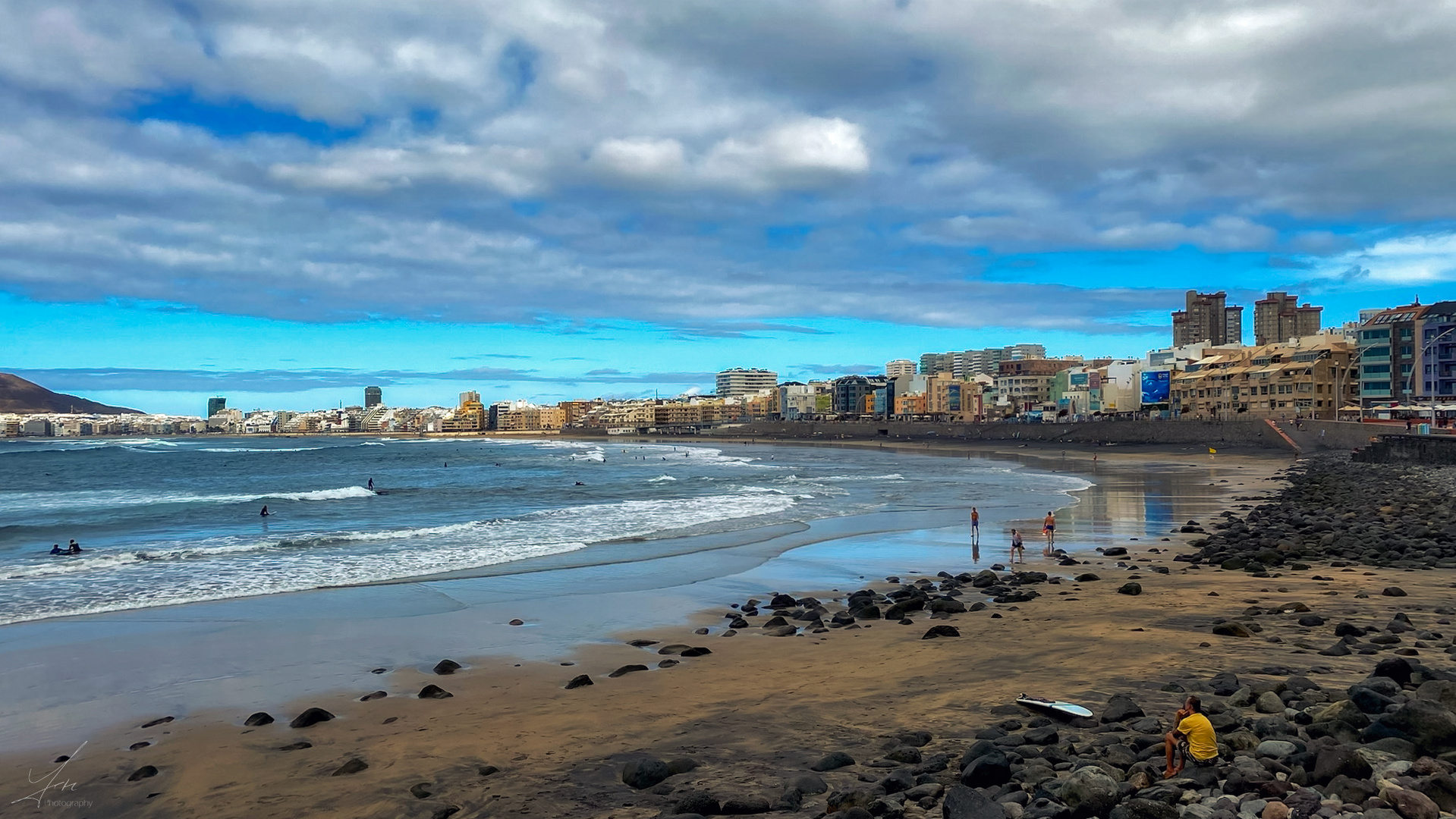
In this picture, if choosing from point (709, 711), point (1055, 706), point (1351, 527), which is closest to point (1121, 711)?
point (1055, 706)

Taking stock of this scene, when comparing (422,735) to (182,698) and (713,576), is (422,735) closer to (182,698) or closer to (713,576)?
(182,698)

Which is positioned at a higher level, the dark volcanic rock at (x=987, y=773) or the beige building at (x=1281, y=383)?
the beige building at (x=1281, y=383)

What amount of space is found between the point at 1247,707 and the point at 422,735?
272 inches

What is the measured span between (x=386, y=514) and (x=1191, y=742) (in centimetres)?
2995

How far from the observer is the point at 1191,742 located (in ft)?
18.0

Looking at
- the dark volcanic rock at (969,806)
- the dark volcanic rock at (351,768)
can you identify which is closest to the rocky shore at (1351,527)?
the dark volcanic rock at (969,806)

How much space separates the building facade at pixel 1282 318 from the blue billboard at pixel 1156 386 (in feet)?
242

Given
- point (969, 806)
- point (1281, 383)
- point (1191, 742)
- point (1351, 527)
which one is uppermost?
point (1281, 383)

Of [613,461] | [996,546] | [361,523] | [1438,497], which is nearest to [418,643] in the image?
[996,546]

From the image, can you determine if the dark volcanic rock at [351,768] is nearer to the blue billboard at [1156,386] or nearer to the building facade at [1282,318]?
the blue billboard at [1156,386]

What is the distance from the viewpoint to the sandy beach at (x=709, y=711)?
6.41 metres

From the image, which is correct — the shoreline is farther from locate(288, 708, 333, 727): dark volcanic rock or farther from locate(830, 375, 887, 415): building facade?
locate(830, 375, 887, 415): building facade

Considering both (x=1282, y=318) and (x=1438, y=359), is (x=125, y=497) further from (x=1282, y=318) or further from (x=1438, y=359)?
(x=1282, y=318)

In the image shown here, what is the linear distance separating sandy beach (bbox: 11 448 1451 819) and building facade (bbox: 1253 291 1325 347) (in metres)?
178
